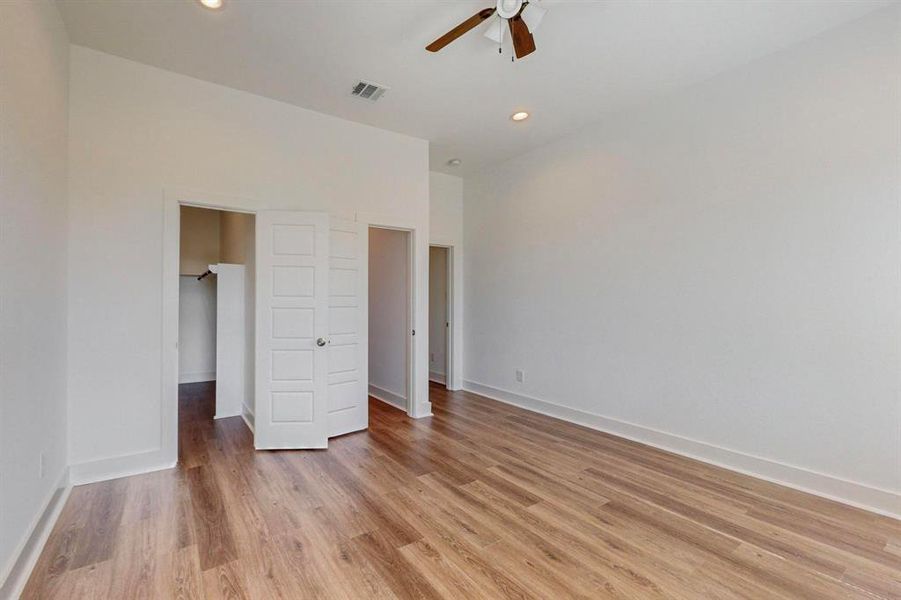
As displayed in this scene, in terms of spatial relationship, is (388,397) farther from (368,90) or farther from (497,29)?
(497,29)

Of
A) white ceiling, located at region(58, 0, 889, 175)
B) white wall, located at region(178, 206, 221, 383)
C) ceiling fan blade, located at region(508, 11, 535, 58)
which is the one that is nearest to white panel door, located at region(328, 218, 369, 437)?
white ceiling, located at region(58, 0, 889, 175)

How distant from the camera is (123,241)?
315 cm

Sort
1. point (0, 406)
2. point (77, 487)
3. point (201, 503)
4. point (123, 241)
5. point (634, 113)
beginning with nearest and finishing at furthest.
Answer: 1. point (0, 406)
2. point (201, 503)
3. point (77, 487)
4. point (123, 241)
5. point (634, 113)

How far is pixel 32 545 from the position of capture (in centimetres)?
210

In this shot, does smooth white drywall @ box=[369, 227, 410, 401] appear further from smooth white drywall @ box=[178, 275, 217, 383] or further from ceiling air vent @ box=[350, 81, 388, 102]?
smooth white drywall @ box=[178, 275, 217, 383]

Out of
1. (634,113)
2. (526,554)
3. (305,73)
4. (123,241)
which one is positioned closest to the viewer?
(526,554)

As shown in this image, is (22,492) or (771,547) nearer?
(22,492)

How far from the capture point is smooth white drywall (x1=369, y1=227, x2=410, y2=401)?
4997 millimetres

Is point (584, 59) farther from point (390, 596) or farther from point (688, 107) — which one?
point (390, 596)

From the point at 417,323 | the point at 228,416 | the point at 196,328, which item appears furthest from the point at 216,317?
the point at 417,323

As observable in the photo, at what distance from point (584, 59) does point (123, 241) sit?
390 centimetres

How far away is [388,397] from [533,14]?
4.41m

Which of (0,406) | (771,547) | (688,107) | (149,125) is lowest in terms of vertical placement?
(771,547)

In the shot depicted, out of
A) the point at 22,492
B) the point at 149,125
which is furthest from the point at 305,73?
the point at 22,492
